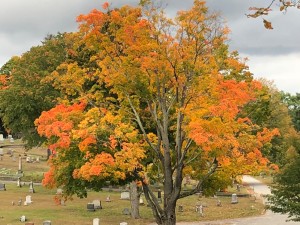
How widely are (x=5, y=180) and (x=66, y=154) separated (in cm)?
2919

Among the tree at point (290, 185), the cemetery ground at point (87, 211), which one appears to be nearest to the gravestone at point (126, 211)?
the cemetery ground at point (87, 211)

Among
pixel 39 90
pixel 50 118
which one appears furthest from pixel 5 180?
pixel 50 118

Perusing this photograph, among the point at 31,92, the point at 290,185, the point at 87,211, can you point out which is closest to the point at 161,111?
the point at 290,185

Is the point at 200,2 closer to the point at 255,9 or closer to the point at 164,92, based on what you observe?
the point at 164,92

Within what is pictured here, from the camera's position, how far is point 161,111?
78.8ft

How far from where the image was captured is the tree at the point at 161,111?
69.6 ft

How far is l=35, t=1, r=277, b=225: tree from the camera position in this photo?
2122cm

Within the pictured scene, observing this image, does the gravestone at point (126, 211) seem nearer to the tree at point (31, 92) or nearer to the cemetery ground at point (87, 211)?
the cemetery ground at point (87, 211)

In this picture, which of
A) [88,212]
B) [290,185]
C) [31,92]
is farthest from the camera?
[31,92]

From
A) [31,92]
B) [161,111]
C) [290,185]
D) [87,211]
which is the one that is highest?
[31,92]

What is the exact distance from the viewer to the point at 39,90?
4825cm

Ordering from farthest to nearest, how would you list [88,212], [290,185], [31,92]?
1. [31,92]
2. [88,212]
3. [290,185]

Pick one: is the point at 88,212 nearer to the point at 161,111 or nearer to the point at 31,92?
the point at 161,111

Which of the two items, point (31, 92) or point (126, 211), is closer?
point (126, 211)
